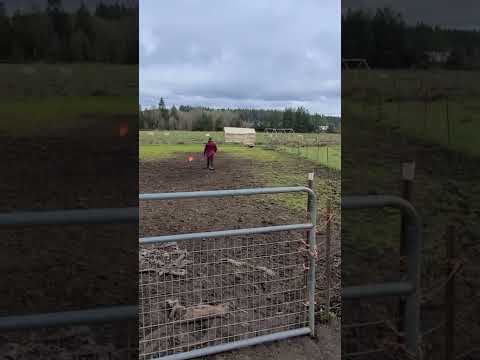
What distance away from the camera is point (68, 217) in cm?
80

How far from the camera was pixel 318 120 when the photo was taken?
3.90 metres

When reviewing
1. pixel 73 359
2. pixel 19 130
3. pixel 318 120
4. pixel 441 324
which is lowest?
pixel 73 359

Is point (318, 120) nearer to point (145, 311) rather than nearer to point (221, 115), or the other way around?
point (221, 115)

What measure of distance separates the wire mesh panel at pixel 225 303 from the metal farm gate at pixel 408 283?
874 mm

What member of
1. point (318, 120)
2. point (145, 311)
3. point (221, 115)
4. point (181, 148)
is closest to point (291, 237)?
point (145, 311)

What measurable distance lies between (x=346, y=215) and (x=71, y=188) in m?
0.99

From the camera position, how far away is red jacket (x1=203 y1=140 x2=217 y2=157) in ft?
15.7

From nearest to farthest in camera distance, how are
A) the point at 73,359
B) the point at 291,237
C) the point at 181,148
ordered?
the point at 73,359 → the point at 291,237 → the point at 181,148

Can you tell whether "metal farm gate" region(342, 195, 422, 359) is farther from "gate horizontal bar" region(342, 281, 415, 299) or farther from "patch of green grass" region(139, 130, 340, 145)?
"patch of green grass" region(139, 130, 340, 145)

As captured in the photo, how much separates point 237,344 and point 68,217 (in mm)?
1278

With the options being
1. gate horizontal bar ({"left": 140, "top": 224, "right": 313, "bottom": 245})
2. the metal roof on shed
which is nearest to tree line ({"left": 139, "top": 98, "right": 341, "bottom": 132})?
the metal roof on shed

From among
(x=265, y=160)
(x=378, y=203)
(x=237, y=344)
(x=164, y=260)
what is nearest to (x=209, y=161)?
(x=265, y=160)

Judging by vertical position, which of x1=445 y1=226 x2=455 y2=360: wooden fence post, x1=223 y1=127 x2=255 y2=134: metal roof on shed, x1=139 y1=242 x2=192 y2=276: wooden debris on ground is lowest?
x1=139 y1=242 x2=192 y2=276: wooden debris on ground

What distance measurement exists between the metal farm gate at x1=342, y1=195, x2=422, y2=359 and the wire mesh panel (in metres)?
0.87
